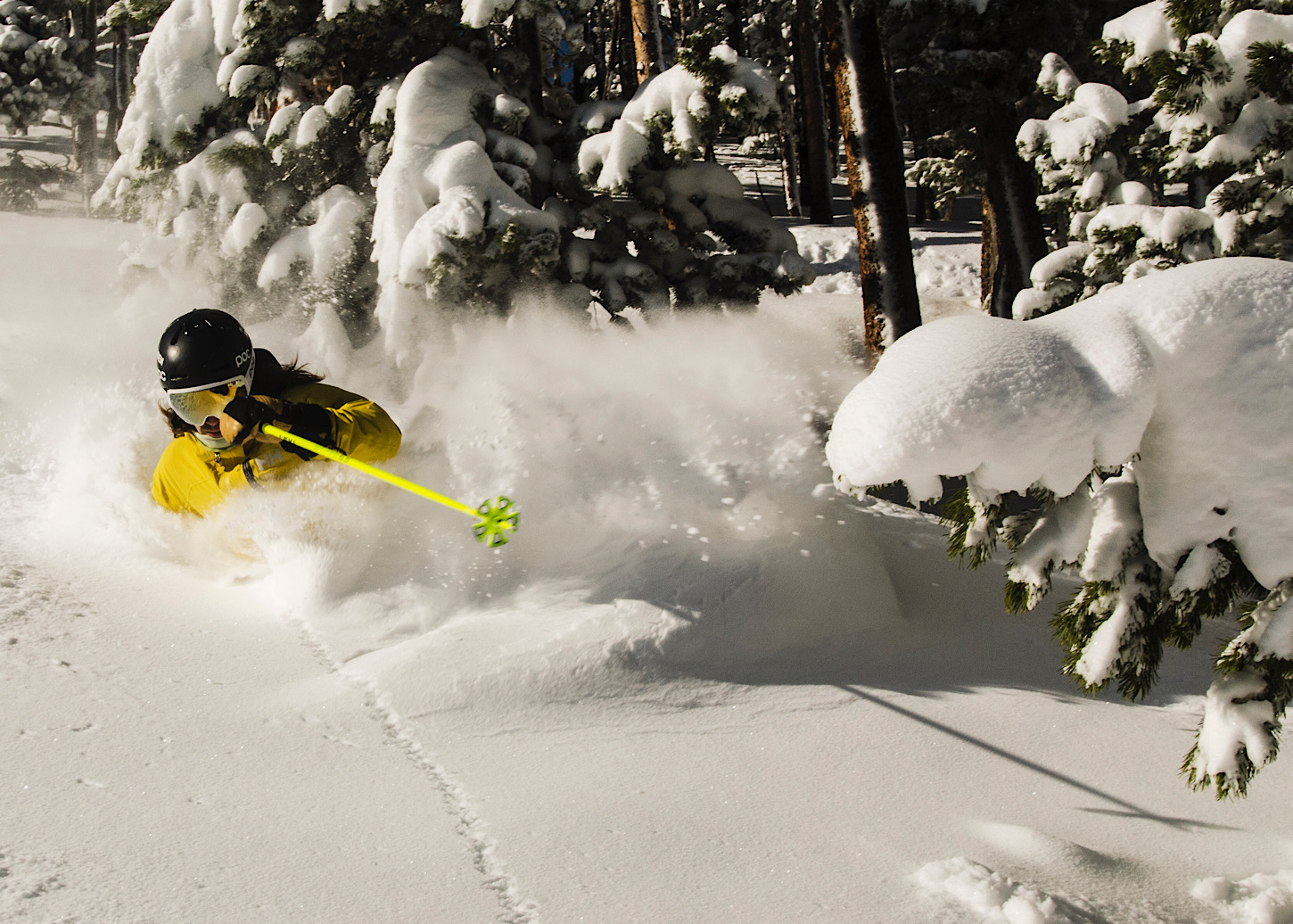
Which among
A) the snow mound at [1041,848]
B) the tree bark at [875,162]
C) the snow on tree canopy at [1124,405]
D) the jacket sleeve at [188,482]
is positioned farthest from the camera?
the tree bark at [875,162]

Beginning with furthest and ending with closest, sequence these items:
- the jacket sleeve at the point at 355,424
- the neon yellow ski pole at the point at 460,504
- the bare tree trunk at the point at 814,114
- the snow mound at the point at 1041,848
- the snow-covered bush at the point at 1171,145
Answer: the bare tree trunk at the point at 814,114 → the jacket sleeve at the point at 355,424 → the neon yellow ski pole at the point at 460,504 → the snow-covered bush at the point at 1171,145 → the snow mound at the point at 1041,848

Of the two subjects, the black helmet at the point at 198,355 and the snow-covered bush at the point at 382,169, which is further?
the snow-covered bush at the point at 382,169

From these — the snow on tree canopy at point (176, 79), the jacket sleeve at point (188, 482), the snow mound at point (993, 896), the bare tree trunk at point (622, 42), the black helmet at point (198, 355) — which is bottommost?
the snow mound at point (993, 896)

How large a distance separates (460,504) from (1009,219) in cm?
768

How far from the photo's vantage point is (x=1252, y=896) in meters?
2.88

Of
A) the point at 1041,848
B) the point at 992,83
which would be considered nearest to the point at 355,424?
the point at 1041,848

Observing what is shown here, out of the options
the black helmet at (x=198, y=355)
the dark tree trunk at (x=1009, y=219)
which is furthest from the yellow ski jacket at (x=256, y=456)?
the dark tree trunk at (x=1009, y=219)

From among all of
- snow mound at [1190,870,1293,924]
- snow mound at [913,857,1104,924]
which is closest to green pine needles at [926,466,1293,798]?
snow mound at [1190,870,1293,924]

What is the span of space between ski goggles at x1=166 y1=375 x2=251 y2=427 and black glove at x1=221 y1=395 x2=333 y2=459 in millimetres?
91

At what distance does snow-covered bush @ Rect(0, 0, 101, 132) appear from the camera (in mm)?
26672

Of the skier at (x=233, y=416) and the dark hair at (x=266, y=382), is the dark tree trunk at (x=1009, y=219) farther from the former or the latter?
the dark hair at (x=266, y=382)

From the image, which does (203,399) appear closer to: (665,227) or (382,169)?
(382,169)

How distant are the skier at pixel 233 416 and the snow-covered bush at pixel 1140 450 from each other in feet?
10.3

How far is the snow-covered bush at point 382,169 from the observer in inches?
275
